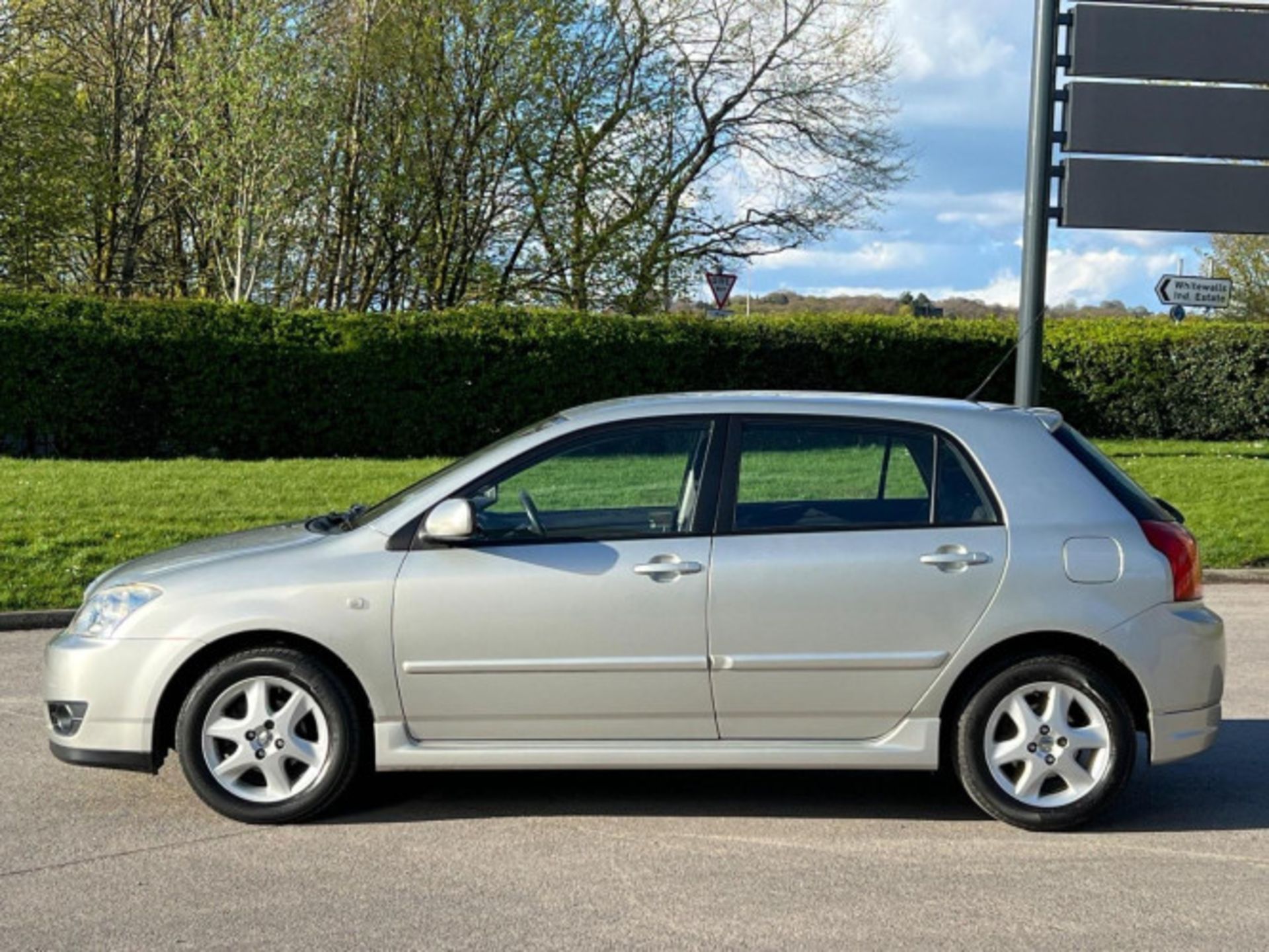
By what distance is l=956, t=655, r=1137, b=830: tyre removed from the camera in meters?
5.44

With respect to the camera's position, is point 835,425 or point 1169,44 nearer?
point 835,425

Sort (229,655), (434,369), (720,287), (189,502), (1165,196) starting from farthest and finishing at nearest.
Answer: (720,287) < (434,369) < (189,502) < (1165,196) < (229,655)

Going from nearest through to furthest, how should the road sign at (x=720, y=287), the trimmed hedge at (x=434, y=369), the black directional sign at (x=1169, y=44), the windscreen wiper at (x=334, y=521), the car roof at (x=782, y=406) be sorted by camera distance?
the car roof at (x=782, y=406) < the windscreen wiper at (x=334, y=521) < the black directional sign at (x=1169, y=44) < the trimmed hedge at (x=434, y=369) < the road sign at (x=720, y=287)

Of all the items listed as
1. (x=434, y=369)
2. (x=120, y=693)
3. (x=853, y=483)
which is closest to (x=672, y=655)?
(x=853, y=483)

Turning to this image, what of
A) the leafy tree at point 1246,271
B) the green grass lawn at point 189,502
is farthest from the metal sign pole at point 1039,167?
the leafy tree at point 1246,271

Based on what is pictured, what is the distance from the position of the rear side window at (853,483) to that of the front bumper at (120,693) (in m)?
2.15

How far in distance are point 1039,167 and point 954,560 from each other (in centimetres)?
832

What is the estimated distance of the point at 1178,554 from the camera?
18.2 feet

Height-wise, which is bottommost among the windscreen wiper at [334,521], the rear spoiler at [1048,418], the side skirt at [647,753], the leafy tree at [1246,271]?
the side skirt at [647,753]

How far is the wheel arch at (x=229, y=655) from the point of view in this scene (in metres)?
5.46

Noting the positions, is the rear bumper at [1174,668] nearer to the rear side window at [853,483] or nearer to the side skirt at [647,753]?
the rear side window at [853,483]

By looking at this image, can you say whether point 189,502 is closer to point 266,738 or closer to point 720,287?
point 266,738

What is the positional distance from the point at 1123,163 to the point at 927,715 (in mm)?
9569

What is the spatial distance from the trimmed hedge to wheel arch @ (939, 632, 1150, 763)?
593 inches
